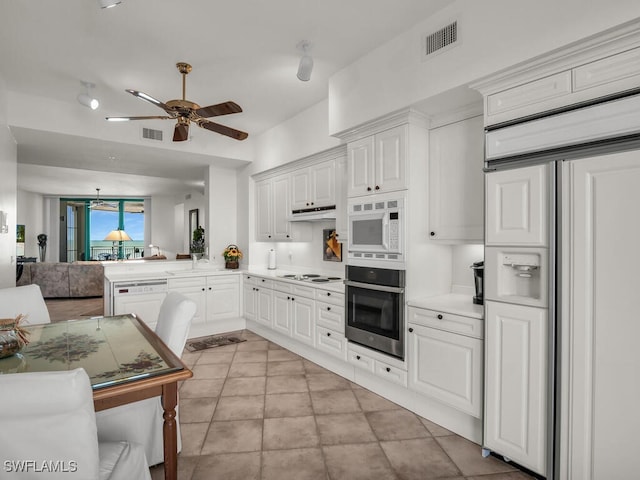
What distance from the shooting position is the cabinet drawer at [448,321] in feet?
7.47

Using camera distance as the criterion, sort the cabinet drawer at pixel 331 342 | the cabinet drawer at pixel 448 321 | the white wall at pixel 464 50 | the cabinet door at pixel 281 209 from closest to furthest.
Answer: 1. the white wall at pixel 464 50
2. the cabinet drawer at pixel 448 321
3. the cabinet drawer at pixel 331 342
4. the cabinet door at pixel 281 209

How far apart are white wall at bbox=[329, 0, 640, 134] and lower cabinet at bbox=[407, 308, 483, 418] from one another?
166 centimetres

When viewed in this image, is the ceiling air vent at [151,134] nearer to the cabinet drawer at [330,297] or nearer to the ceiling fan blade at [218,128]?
the ceiling fan blade at [218,128]

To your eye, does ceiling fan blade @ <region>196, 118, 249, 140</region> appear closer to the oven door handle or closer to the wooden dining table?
the oven door handle

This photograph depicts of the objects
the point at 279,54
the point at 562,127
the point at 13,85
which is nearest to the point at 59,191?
the point at 13,85

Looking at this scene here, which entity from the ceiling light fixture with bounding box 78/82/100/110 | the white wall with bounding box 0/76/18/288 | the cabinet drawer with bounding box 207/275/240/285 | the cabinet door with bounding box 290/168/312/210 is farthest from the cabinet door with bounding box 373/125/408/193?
the white wall with bounding box 0/76/18/288

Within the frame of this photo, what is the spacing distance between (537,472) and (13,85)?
5.29 m

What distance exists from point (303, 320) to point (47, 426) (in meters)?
2.96

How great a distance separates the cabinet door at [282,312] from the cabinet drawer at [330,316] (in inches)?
22.7

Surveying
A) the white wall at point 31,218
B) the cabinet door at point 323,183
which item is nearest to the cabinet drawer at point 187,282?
the cabinet door at point 323,183

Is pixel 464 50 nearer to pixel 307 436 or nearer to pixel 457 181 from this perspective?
pixel 457 181

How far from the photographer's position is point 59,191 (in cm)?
1013

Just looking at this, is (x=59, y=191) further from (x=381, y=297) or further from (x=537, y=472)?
(x=537, y=472)

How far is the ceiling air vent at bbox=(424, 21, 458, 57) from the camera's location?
2.34 m
